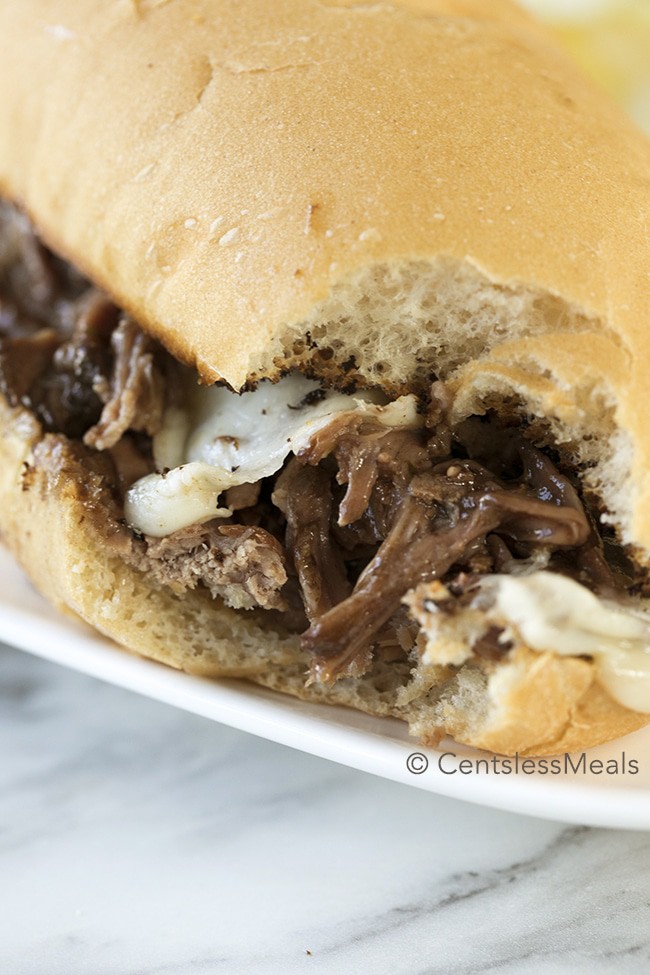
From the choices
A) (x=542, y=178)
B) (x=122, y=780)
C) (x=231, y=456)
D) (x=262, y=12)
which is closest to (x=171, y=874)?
(x=122, y=780)

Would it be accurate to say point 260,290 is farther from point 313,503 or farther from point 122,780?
point 122,780

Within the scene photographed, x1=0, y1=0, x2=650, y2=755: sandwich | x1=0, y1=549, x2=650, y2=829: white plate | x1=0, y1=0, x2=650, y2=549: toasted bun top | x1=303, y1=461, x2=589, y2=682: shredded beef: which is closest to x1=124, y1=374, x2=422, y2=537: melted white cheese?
x1=0, y1=0, x2=650, y2=755: sandwich

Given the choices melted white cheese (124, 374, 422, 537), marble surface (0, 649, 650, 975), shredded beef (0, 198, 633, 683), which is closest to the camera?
marble surface (0, 649, 650, 975)

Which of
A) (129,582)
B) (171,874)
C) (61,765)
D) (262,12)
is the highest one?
(262,12)

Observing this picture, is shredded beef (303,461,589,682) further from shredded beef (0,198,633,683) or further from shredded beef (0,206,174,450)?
shredded beef (0,206,174,450)

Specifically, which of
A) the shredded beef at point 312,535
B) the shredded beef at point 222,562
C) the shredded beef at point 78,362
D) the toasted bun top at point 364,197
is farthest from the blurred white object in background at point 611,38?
the shredded beef at point 222,562

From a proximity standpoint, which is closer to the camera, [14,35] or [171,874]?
[171,874]
